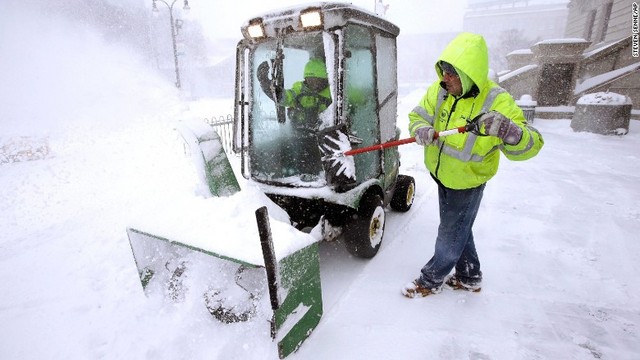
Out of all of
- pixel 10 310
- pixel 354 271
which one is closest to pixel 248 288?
pixel 354 271

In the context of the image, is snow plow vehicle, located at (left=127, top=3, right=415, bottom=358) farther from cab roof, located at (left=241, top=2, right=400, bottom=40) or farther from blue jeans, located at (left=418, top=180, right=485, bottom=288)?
blue jeans, located at (left=418, top=180, right=485, bottom=288)

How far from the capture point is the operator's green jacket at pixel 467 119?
2.07 m

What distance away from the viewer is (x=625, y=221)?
4.16 meters

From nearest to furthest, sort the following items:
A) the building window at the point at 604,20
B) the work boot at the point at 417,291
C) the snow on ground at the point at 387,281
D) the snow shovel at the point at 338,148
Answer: the snow on ground at the point at 387,281
the snow shovel at the point at 338,148
the work boot at the point at 417,291
the building window at the point at 604,20

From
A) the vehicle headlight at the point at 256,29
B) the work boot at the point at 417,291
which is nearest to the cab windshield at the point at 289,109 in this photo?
the vehicle headlight at the point at 256,29

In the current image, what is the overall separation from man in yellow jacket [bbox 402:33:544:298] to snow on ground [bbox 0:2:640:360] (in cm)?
28

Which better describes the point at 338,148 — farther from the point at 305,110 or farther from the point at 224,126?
the point at 224,126

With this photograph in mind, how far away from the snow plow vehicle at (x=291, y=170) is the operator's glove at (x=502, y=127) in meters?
1.03

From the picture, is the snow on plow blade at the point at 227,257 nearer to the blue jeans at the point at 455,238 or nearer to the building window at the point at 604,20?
the blue jeans at the point at 455,238

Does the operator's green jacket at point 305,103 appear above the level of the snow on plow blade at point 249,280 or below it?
above

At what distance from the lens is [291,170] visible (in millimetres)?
3594

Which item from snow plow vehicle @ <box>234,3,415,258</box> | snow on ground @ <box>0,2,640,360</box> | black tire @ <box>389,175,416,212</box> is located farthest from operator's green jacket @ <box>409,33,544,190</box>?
black tire @ <box>389,175,416,212</box>

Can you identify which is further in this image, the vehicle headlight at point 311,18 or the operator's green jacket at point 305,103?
the operator's green jacket at point 305,103

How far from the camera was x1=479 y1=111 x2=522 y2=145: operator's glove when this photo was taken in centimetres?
192
